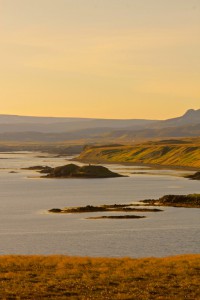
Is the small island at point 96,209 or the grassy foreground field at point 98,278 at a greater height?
the small island at point 96,209

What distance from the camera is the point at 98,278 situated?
49375 millimetres

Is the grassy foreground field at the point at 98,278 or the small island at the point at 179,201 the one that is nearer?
the grassy foreground field at the point at 98,278

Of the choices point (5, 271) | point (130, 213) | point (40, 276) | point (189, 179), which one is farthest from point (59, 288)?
point (189, 179)

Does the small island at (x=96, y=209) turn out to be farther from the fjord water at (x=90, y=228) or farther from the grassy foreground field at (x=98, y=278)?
the grassy foreground field at (x=98, y=278)

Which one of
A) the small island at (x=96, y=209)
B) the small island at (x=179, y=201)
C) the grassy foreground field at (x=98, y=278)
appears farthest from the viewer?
the small island at (x=179, y=201)

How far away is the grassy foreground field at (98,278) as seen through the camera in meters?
43.4

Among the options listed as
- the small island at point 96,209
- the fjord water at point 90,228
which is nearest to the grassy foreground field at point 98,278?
the fjord water at point 90,228

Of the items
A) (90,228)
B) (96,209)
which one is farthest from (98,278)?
(96,209)

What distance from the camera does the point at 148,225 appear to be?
9788 cm

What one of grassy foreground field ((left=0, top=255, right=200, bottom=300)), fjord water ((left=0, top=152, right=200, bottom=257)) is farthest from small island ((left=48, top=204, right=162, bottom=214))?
grassy foreground field ((left=0, top=255, right=200, bottom=300))

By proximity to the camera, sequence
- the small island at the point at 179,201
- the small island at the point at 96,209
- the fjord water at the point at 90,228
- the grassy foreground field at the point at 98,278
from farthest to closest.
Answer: the small island at the point at 179,201 < the small island at the point at 96,209 < the fjord water at the point at 90,228 < the grassy foreground field at the point at 98,278

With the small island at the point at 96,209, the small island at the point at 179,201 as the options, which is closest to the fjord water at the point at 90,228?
the small island at the point at 96,209

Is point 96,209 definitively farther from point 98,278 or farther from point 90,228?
point 98,278

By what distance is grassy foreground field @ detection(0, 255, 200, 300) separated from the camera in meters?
43.4
